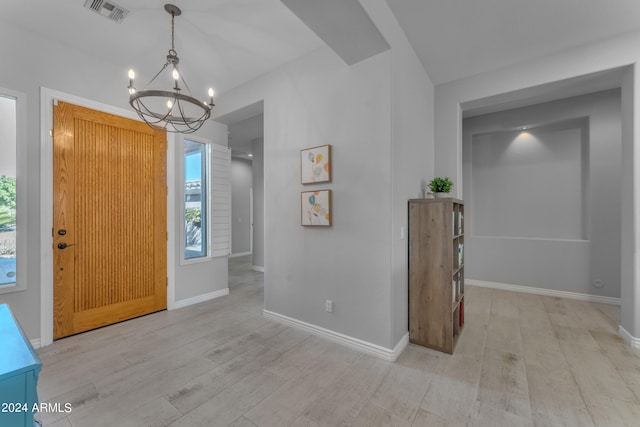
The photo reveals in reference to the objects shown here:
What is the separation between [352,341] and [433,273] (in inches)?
40.0

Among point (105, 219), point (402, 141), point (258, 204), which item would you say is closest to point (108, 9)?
point (105, 219)

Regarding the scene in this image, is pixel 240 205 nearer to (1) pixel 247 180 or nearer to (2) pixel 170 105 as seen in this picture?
(1) pixel 247 180

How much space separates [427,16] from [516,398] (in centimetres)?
311

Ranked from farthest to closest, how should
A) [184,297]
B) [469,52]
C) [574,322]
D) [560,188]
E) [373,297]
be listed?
[560,188]
[184,297]
[574,322]
[469,52]
[373,297]

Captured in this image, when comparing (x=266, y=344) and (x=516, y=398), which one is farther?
(x=266, y=344)

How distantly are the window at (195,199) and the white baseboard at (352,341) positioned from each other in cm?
172

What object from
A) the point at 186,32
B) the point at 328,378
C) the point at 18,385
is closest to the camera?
the point at 18,385

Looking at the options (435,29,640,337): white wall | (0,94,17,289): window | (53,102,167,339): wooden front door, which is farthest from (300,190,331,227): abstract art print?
(0,94,17,289): window

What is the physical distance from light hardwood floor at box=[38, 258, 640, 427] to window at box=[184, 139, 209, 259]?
3.74ft

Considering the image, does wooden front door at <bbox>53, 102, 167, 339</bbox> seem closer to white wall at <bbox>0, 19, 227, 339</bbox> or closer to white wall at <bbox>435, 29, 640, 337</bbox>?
white wall at <bbox>0, 19, 227, 339</bbox>

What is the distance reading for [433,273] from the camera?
2512 mm

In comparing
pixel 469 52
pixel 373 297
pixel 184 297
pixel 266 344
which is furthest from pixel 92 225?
pixel 469 52

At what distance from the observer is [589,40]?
8.71 feet

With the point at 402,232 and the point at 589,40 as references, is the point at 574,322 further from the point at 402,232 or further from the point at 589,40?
the point at 589,40
